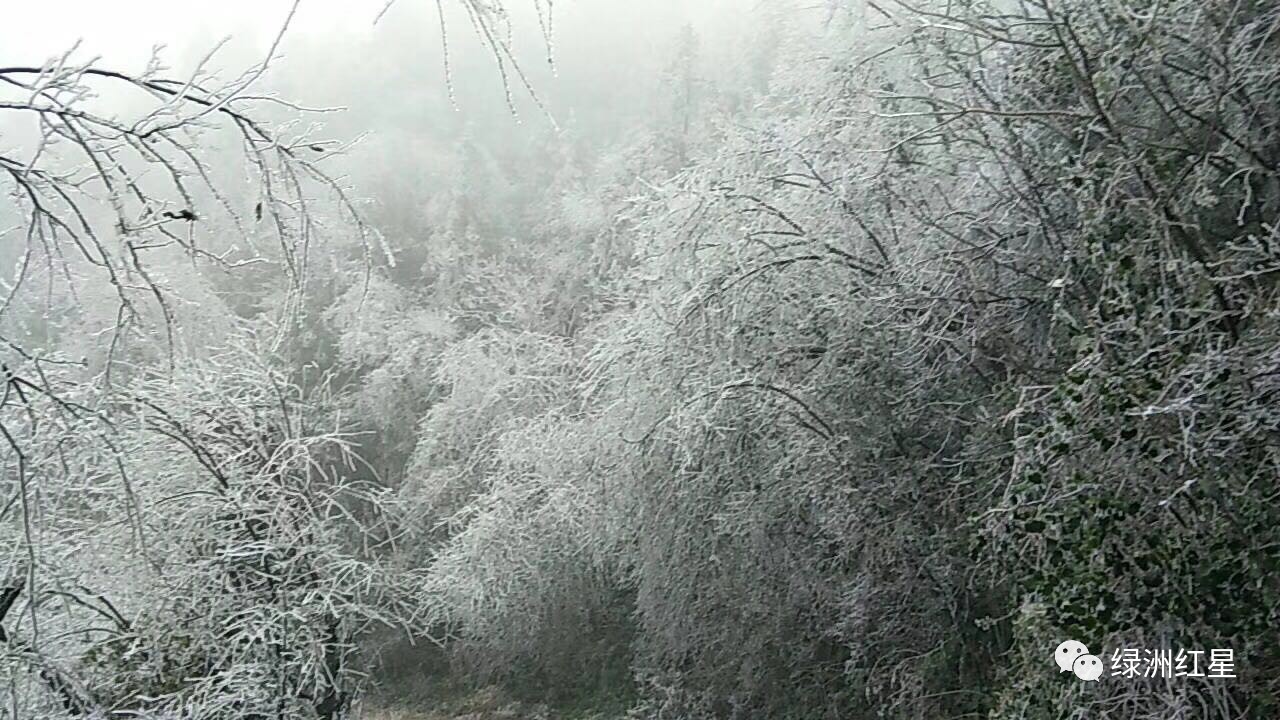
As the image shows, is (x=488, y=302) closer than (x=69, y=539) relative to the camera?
No

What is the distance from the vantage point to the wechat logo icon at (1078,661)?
2.91 meters

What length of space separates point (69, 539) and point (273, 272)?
7.04 m

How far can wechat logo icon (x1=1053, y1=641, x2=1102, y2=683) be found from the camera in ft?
9.55

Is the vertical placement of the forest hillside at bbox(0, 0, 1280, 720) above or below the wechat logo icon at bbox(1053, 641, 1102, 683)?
above

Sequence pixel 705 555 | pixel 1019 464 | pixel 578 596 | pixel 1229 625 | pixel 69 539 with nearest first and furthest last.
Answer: pixel 1229 625 → pixel 1019 464 → pixel 69 539 → pixel 705 555 → pixel 578 596

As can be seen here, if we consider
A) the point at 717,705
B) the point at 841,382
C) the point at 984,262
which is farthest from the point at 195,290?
the point at 984,262

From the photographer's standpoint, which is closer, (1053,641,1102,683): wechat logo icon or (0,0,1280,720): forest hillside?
(0,0,1280,720): forest hillside

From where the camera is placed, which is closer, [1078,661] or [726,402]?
[1078,661]

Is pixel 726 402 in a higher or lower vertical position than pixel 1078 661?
higher

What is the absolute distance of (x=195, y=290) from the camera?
32.7 ft

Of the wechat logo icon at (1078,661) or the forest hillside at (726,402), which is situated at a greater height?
the forest hillside at (726,402)

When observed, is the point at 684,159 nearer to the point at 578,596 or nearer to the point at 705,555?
the point at 578,596

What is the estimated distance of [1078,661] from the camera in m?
2.96

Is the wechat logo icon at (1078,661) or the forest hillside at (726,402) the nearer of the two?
the forest hillside at (726,402)
